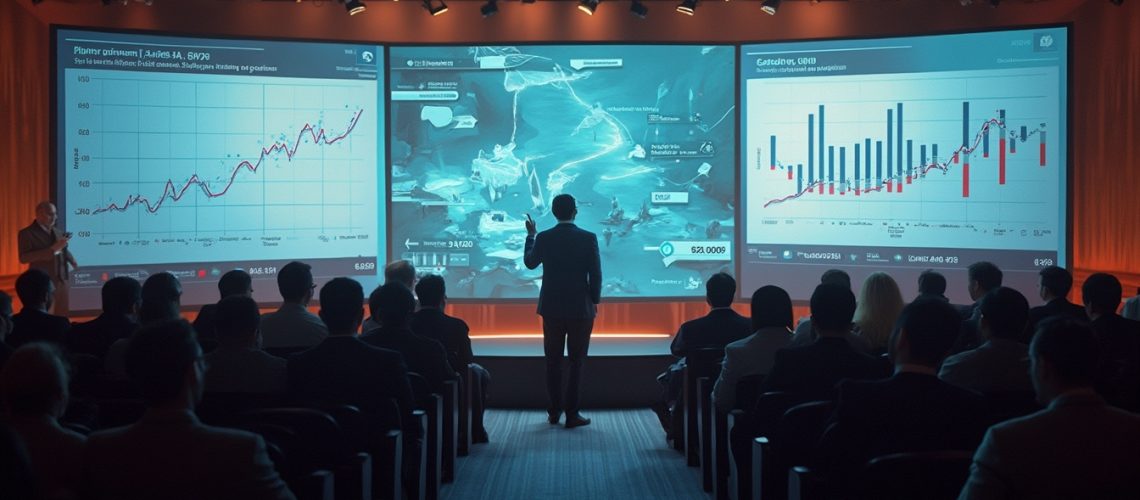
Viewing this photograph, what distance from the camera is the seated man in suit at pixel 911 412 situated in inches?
109

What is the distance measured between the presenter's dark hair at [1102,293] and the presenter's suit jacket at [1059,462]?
9.90 feet

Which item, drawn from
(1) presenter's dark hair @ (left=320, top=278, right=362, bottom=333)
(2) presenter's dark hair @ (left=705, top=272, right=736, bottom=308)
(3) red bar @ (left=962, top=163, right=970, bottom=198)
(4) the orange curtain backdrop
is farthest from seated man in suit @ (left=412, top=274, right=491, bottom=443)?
(3) red bar @ (left=962, top=163, right=970, bottom=198)

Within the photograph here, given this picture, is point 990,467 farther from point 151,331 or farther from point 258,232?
point 258,232

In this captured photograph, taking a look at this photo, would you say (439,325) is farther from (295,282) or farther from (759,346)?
(759,346)

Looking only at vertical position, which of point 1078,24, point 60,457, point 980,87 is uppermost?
point 1078,24

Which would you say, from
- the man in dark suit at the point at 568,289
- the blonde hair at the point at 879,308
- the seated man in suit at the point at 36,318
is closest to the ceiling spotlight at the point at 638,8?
the man in dark suit at the point at 568,289

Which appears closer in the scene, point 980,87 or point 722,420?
point 722,420

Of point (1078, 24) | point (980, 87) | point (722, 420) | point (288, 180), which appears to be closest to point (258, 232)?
point (288, 180)

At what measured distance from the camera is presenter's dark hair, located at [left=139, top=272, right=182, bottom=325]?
4688mm

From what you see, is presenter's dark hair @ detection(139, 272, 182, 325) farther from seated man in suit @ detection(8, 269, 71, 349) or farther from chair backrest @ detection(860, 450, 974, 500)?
chair backrest @ detection(860, 450, 974, 500)

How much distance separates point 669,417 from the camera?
6414 millimetres

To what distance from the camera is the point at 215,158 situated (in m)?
8.20

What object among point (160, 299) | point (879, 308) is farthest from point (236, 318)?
point (879, 308)

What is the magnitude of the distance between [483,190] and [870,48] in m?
3.29
